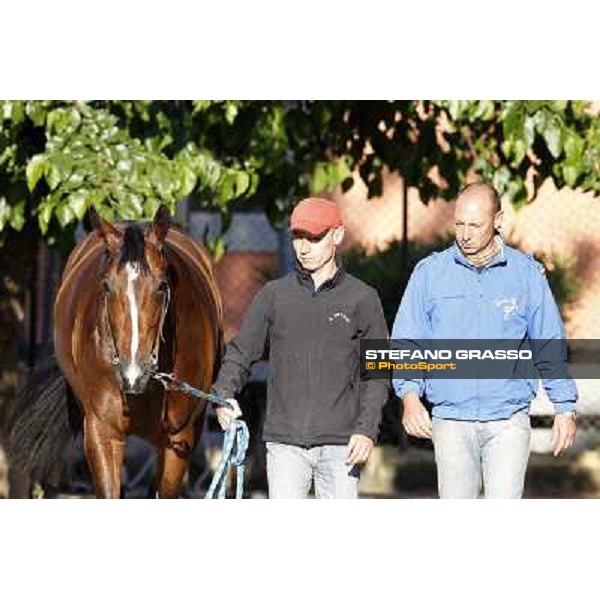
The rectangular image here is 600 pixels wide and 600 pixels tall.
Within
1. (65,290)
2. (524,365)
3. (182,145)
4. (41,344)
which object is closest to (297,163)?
(182,145)

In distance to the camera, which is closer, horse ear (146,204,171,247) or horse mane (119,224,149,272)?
horse mane (119,224,149,272)

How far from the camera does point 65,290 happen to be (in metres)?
8.41

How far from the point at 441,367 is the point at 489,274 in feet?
1.34

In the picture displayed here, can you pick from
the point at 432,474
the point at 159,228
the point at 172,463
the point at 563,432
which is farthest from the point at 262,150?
the point at 563,432

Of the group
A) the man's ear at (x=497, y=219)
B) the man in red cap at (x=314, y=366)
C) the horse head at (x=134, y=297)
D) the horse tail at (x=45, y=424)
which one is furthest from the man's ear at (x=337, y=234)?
the horse tail at (x=45, y=424)

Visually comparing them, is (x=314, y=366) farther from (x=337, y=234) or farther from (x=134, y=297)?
→ (x=134, y=297)

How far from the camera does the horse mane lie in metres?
7.00

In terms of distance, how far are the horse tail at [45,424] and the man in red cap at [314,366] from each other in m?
2.52

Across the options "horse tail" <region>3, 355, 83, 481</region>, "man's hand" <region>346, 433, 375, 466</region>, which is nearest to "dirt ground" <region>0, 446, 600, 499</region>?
"horse tail" <region>3, 355, 83, 481</region>

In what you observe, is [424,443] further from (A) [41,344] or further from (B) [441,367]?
(B) [441,367]

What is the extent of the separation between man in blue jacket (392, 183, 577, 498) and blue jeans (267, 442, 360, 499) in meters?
0.30

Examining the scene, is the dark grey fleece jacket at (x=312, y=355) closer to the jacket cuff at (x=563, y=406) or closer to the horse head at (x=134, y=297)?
the horse head at (x=134, y=297)

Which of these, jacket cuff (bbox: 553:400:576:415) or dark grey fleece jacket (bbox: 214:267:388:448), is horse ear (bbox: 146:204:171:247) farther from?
jacket cuff (bbox: 553:400:576:415)

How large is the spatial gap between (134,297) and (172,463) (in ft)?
4.14
